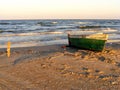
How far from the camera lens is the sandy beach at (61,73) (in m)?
9.80

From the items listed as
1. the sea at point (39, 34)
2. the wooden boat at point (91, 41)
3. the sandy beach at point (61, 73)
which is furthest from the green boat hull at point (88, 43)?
the sea at point (39, 34)

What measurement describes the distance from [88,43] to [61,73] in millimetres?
7474

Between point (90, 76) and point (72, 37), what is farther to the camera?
point (72, 37)

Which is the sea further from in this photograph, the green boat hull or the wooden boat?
the wooden boat

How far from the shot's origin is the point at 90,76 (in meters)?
11.1

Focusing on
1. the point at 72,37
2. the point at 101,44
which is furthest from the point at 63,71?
the point at 72,37

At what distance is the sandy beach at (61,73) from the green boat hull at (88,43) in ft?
7.71

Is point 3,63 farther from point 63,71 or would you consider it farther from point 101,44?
point 101,44

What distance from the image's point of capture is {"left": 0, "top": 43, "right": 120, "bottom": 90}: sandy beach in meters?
9.80

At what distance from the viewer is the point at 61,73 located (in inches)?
458

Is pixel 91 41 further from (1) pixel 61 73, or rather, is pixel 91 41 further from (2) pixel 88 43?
(1) pixel 61 73

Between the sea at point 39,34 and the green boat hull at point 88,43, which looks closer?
the green boat hull at point 88,43

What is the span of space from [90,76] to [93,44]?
737cm

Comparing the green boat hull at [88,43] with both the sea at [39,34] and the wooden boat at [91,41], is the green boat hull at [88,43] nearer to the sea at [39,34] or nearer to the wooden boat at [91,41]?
the wooden boat at [91,41]
